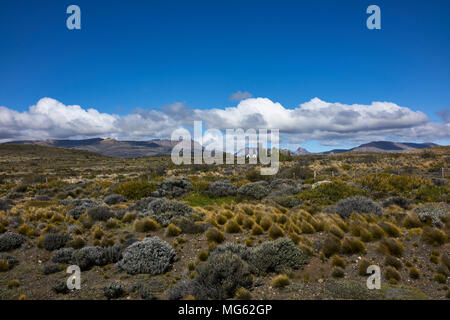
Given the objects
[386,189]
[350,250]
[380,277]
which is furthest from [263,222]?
[386,189]

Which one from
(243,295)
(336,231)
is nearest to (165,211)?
(243,295)

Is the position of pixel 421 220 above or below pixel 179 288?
above

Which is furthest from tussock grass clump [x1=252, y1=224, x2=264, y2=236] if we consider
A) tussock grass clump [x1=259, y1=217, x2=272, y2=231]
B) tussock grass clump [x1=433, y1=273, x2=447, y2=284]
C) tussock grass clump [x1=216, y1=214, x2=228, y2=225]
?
tussock grass clump [x1=433, y1=273, x2=447, y2=284]

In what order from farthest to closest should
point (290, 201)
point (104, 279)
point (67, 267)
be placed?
point (290, 201) < point (67, 267) < point (104, 279)

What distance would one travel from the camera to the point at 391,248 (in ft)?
23.4

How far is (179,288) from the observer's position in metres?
5.90

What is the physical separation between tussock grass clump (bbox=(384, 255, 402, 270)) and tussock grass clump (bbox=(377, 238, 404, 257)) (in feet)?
1.37

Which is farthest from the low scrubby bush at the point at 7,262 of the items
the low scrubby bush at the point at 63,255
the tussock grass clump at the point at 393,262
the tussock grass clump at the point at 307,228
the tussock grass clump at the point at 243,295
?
the tussock grass clump at the point at 393,262

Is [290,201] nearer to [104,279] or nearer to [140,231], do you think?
[140,231]

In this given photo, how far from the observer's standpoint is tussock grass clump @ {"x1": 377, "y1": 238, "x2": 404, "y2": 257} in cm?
707
